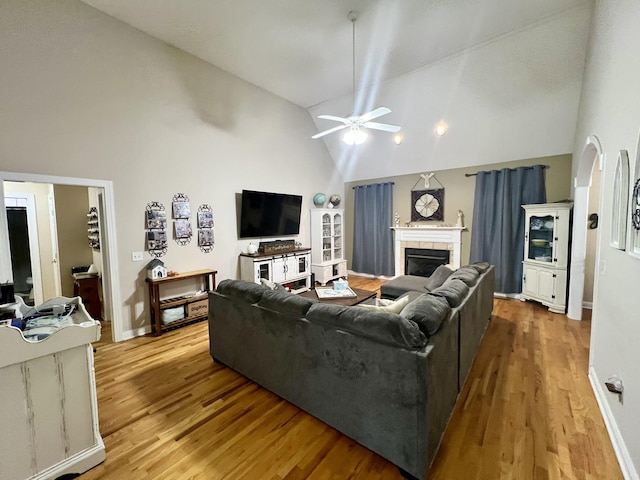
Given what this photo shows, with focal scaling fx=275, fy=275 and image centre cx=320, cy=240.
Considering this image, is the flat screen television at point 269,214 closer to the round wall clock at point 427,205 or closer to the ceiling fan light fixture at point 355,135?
the ceiling fan light fixture at point 355,135

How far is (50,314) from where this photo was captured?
1.87 metres

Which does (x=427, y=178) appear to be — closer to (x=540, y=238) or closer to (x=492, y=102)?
(x=492, y=102)

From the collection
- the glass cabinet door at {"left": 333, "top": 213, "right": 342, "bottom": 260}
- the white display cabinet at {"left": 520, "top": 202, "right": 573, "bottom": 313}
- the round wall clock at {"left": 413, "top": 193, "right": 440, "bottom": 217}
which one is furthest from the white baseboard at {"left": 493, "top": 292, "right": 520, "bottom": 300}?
the glass cabinet door at {"left": 333, "top": 213, "right": 342, "bottom": 260}

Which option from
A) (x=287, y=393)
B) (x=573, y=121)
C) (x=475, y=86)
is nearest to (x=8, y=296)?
(x=287, y=393)

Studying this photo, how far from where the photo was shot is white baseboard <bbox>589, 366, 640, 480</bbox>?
1.52m

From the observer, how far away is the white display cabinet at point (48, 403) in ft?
4.63

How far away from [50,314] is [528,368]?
157 inches

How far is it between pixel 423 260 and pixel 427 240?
1.53 ft

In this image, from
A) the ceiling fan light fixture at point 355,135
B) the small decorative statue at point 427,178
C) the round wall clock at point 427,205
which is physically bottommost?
the round wall clock at point 427,205

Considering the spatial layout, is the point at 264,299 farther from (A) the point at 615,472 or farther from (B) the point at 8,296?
(A) the point at 615,472

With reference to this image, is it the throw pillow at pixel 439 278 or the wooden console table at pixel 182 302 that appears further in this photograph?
the throw pillow at pixel 439 278

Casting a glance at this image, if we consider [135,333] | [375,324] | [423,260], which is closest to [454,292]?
[375,324]

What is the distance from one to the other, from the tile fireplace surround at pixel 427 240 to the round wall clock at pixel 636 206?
397 centimetres

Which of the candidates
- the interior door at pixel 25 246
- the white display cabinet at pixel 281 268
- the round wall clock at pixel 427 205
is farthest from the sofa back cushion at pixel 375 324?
the round wall clock at pixel 427 205
